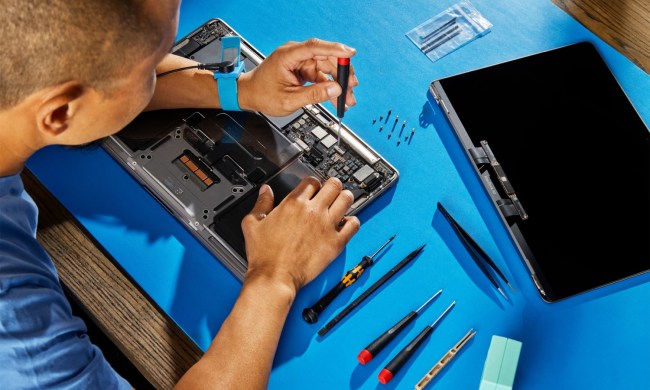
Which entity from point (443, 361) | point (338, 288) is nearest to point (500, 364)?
point (443, 361)

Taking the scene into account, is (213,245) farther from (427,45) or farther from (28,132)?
(427,45)

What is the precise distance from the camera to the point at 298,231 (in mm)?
1372

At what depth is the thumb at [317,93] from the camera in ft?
4.63

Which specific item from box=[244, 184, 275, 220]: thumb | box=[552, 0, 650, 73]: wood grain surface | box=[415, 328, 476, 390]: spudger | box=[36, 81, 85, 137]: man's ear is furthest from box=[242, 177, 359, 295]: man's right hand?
box=[552, 0, 650, 73]: wood grain surface

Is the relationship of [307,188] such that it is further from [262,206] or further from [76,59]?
[76,59]

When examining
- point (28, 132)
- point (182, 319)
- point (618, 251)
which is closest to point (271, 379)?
point (182, 319)

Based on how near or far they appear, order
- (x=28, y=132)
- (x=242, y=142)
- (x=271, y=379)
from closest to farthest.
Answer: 1. (x=28, y=132)
2. (x=271, y=379)
3. (x=242, y=142)

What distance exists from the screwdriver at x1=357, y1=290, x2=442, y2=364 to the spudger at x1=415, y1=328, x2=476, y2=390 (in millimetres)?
87

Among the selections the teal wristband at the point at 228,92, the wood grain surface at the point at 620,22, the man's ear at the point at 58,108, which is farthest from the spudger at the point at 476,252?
the man's ear at the point at 58,108

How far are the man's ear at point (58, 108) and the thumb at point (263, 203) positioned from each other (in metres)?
0.42

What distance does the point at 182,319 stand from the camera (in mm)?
1345

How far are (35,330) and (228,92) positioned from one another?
635 millimetres

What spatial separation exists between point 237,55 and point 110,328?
616 mm

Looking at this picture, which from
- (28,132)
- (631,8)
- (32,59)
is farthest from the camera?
(631,8)
